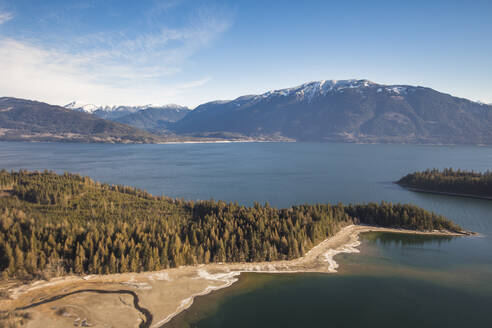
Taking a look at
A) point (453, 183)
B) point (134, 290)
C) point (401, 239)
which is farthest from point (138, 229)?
point (453, 183)

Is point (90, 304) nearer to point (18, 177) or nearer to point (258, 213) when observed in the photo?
point (258, 213)

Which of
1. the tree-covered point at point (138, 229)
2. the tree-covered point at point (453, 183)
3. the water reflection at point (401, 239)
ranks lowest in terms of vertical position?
the water reflection at point (401, 239)

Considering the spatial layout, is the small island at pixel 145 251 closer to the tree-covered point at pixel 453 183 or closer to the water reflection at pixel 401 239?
the water reflection at pixel 401 239

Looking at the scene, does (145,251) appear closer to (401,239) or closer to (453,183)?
(401,239)

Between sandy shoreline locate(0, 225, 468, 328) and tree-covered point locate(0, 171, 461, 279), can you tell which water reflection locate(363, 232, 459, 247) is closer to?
tree-covered point locate(0, 171, 461, 279)

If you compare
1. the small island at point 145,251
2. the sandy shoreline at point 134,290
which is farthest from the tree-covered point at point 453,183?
the sandy shoreline at point 134,290

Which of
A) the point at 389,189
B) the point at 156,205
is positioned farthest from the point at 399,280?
the point at 389,189

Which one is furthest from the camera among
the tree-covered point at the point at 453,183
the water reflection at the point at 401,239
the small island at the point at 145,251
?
the tree-covered point at the point at 453,183

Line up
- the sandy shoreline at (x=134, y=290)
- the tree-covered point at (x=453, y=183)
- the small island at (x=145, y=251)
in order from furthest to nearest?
the tree-covered point at (x=453, y=183)
the small island at (x=145, y=251)
the sandy shoreline at (x=134, y=290)
